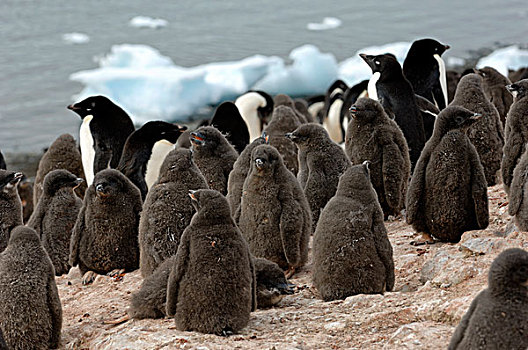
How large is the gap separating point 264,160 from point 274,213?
1.33 ft

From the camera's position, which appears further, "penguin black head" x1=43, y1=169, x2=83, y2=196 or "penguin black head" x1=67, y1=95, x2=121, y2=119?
"penguin black head" x1=67, y1=95, x2=121, y2=119

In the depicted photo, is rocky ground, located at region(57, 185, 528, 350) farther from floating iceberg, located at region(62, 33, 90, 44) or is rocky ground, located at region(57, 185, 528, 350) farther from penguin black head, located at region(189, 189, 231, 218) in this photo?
floating iceberg, located at region(62, 33, 90, 44)

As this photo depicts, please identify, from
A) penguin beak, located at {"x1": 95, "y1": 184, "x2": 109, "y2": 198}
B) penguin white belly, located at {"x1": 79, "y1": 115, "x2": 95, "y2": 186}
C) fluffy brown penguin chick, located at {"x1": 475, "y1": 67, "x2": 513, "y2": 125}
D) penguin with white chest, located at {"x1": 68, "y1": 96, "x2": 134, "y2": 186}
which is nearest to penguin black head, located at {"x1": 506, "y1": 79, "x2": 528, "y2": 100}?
fluffy brown penguin chick, located at {"x1": 475, "y1": 67, "x2": 513, "y2": 125}

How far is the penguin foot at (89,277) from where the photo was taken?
6293 mm

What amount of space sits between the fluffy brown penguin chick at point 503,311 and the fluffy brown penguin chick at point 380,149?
337cm

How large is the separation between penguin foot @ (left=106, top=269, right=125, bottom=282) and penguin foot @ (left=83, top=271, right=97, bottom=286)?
0.12 m

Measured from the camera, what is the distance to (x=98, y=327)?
492 centimetres

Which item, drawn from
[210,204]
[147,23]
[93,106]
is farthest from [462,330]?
[147,23]

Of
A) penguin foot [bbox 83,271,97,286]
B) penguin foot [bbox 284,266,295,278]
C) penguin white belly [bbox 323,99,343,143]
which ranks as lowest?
penguin white belly [bbox 323,99,343,143]

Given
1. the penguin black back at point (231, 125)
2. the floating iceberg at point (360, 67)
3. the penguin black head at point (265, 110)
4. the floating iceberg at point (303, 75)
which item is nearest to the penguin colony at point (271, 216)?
the penguin black back at point (231, 125)

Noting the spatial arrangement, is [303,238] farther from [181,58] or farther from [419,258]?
[181,58]

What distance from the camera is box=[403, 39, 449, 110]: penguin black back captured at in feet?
31.8

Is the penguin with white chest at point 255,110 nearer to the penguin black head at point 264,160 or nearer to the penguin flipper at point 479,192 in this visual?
the penguin black head at point 264,160

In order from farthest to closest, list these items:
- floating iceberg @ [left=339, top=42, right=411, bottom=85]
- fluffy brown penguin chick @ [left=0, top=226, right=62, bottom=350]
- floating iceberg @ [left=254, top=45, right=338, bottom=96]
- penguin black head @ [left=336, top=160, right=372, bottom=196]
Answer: floating iceberg @ [left=339, top=42, right=411, bottom=85], floating iceberg @ [left=254, top=45, right=338, bottom=96], penguin black head @ [left=336, top=160, right=372, bottom=196], fluffy brown penguin chick @ [left=0, top=226, right=62, bottom=350]
